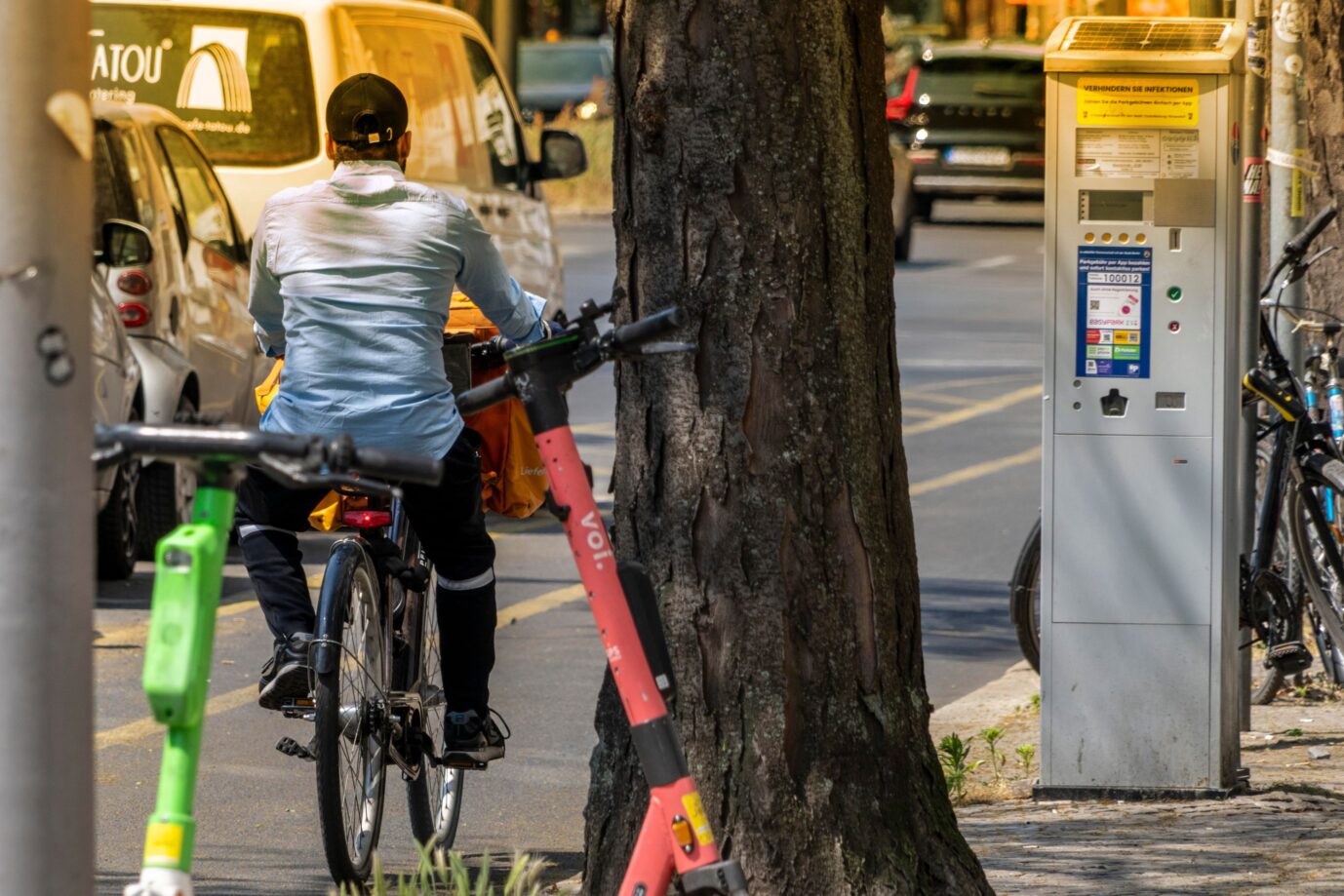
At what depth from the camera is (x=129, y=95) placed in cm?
1141

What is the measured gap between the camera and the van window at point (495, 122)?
1239 centimetres

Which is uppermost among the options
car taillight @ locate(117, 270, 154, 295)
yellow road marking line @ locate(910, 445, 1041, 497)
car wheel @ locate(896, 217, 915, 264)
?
car taillight @ locate(117, 270, 154, 295)

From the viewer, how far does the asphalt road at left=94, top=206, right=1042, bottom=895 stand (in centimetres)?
558

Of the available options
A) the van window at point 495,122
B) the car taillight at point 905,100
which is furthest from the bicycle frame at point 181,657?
the car taillight at point 905,100

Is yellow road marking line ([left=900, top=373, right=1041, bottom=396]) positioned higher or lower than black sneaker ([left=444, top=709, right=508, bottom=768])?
lower

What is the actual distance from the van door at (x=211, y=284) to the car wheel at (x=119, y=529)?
809mm

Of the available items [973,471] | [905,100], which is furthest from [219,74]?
[905,100]

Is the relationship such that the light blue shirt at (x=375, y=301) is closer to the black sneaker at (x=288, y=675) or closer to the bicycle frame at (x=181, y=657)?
the black sneaker at (x=288, y=675)

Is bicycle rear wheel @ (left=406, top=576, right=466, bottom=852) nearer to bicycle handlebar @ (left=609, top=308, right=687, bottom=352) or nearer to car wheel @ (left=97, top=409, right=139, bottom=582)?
bicycle handlebar @ (left=609, top=308, right=687, bottom=352)

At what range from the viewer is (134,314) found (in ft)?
30.7

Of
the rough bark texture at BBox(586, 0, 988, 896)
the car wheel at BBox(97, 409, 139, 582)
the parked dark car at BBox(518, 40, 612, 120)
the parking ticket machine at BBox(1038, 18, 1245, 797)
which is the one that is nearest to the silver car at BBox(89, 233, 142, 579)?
the car wheel at BBox(97, 409, 139, 582)

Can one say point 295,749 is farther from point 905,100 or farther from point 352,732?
point 905,100

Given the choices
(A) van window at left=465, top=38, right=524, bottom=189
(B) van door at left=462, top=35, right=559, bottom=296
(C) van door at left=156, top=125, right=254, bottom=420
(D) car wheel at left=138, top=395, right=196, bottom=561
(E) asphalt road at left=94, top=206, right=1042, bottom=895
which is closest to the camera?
(E) asphalt road at left=94, top=206, right=1042, bottom=895

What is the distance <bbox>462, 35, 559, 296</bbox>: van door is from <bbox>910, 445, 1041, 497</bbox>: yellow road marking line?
7.69 ft
